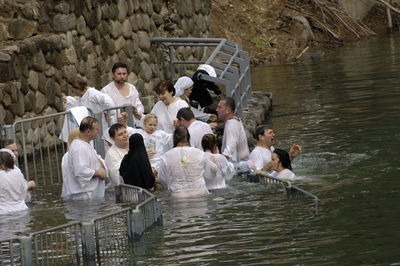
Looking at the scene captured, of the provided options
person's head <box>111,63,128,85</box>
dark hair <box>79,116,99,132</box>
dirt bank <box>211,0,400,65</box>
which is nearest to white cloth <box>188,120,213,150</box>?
dark hair <box>79,116,99,132</box>

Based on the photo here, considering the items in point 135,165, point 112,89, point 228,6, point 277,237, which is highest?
point 228,6

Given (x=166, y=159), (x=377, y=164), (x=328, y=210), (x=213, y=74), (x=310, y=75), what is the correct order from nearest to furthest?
(x=328, y=210)
(x=166, y=159)
(x=377, y=164)
(x=213, y=74)
(x=310, y=75)

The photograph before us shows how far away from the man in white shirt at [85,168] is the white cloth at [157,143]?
42.5 inches

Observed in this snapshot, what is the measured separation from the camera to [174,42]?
19109 mm

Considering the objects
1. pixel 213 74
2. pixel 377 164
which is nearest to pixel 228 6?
pixel 213 74

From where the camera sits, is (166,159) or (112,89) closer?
(166,159)

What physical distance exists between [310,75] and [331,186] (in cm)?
1505

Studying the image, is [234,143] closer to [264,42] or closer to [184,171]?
[184,171]

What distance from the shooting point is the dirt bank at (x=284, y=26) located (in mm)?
34688

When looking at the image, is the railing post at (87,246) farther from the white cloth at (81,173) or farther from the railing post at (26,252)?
the white cloth at (81,173)

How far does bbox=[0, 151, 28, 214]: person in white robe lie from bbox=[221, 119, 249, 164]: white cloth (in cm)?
316

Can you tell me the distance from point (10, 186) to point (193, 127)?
2935 millimetres

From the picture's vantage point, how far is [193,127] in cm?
1278

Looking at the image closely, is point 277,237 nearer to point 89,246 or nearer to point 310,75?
point 89,246
